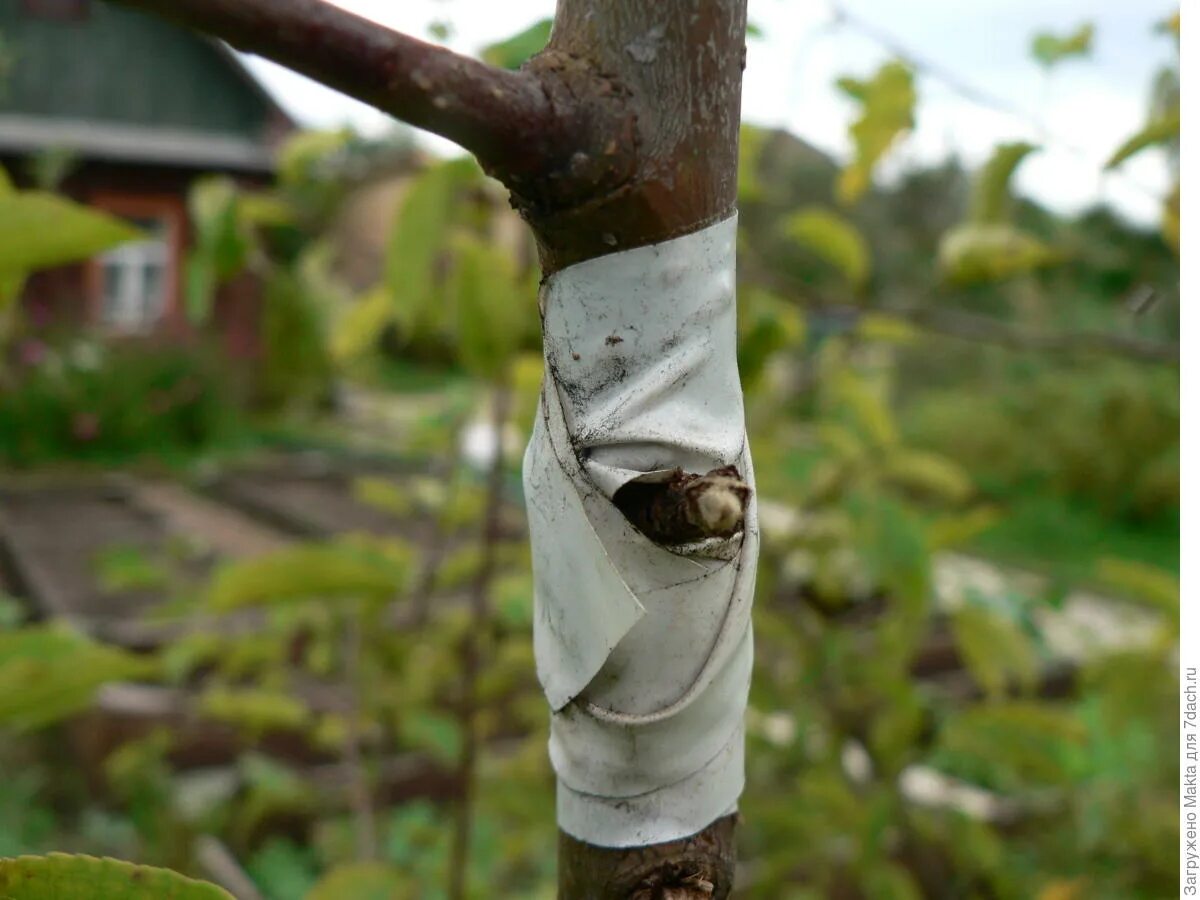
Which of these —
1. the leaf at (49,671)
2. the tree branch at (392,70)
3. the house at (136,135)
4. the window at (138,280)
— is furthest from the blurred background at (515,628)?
the window at (138,280)

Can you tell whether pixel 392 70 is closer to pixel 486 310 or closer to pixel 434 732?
pixel 486 310

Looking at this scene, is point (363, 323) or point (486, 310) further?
point (363, 323)

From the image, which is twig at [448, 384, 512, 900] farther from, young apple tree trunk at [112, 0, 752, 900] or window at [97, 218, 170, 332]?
window at [97, 218, 170, 332]

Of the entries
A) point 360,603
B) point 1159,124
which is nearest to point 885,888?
point 360,603

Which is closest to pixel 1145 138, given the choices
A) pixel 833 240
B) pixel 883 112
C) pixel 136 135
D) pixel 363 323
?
pixel 883 112

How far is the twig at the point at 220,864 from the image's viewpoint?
1.75 m

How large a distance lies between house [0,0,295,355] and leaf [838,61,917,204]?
7412 millimetres

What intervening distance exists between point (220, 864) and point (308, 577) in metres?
1.22

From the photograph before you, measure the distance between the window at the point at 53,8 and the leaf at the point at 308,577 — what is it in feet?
24.7

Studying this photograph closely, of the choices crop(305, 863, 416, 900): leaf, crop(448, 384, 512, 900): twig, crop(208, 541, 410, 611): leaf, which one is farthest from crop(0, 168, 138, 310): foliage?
crop(305, 863, 416, 900): leaf

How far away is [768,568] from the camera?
1234mm

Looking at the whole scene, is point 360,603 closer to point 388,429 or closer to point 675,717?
point 675,717

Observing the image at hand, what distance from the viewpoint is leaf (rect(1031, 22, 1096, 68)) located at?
50.1 inches

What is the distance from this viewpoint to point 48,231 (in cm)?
53
